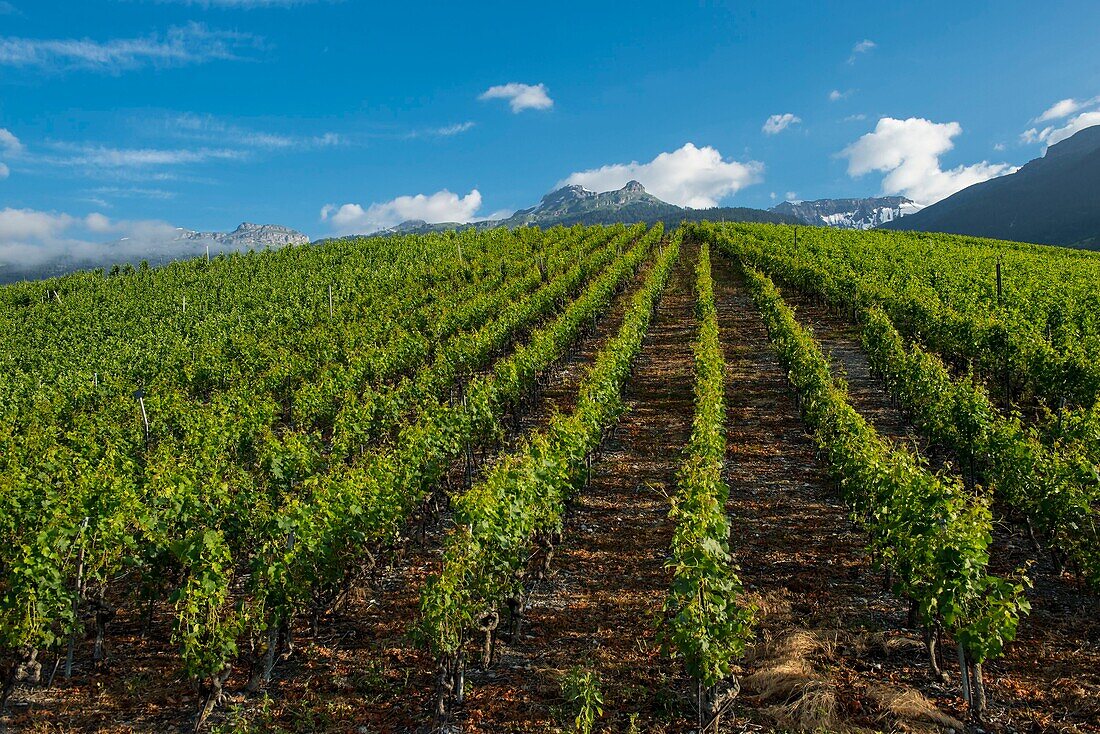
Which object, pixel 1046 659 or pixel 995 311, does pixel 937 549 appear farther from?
pixel 995 311

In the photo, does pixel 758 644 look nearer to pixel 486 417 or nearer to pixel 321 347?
pixel 486 417

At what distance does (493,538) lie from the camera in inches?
286

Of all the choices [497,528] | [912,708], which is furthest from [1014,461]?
[497,528]

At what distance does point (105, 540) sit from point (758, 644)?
316 inches

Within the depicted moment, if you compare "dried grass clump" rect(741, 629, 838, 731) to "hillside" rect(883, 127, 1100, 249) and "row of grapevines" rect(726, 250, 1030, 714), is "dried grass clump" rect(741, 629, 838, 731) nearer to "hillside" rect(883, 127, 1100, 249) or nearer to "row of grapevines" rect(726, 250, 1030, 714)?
"row of grapevines" rect(726, 250, 1030, 714)

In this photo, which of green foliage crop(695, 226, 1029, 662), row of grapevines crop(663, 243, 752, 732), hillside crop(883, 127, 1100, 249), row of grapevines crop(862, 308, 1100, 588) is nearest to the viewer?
green foliage crop(695, 226, 1029, 662)

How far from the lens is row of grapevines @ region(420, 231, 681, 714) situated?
631 centimetres

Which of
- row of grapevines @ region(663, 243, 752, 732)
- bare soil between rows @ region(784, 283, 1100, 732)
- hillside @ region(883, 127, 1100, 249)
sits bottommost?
bare soil between rows @ region(784, 283, 1100, 732)

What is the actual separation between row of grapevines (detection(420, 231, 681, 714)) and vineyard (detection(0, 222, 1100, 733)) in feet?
0.14

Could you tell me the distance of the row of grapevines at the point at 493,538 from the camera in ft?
20.7

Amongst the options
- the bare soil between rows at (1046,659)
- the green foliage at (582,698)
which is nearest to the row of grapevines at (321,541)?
the green foliage at (582,698)

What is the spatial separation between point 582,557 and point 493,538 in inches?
113

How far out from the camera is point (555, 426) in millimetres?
10281

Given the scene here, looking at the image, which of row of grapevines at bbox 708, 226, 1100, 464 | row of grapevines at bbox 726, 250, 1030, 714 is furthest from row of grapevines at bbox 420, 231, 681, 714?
row of grapevines at bbox 708, 226, 1100, 464
